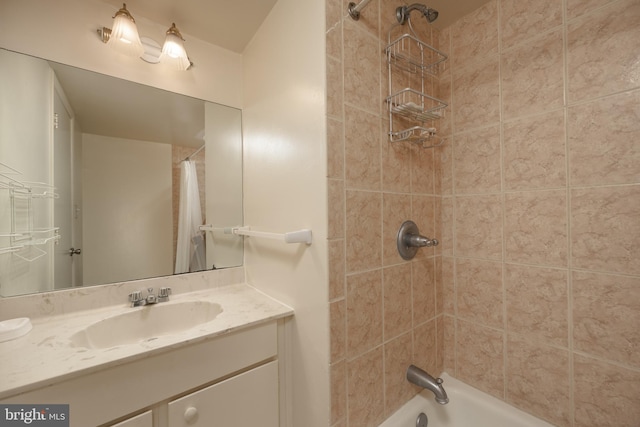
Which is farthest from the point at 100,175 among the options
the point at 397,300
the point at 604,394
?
the point at 604,394

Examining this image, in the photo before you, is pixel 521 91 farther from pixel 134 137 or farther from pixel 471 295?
pixel 134 137

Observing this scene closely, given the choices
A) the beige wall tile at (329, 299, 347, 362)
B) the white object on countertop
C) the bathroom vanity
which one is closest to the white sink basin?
the bathroom vanity

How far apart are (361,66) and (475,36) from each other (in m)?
0.71

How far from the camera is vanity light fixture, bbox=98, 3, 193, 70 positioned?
1.00 meters

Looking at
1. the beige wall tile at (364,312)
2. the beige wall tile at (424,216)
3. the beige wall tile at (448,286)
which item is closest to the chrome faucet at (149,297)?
the beige wall tile at (364,312)

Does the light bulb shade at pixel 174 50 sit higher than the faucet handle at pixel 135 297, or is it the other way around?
the light bulb shade at pixel 174 50

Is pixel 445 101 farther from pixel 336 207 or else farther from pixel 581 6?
pixel 336 207

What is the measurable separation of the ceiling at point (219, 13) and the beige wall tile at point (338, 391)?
4.55 ft

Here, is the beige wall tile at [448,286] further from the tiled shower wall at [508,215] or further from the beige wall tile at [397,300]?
the beige wall tile at [397,300]

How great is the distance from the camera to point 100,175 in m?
1.05

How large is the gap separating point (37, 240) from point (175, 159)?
599 millimetres

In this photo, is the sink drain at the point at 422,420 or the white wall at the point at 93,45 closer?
the white wall at the point at 93,45

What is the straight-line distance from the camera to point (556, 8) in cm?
91

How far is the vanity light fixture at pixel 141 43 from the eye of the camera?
1.00 meters
